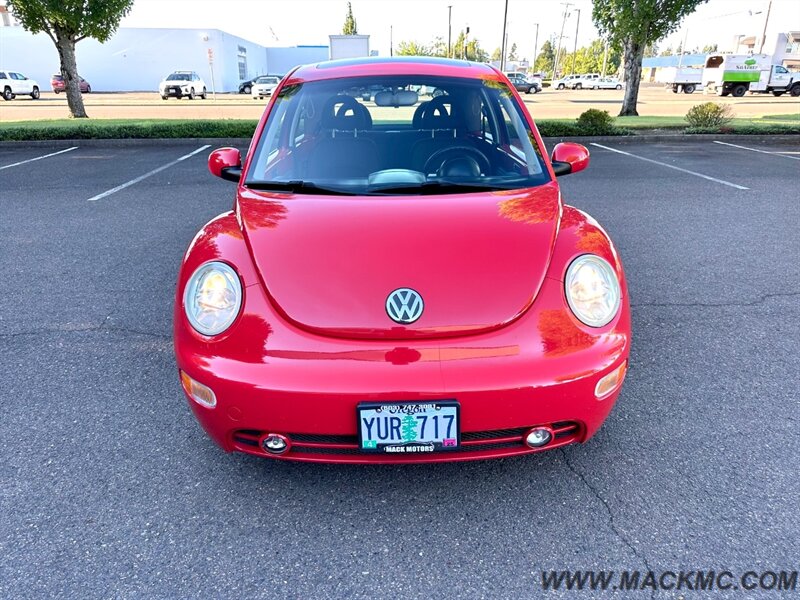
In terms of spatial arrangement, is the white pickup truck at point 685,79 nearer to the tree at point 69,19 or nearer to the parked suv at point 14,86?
the tree at point 69,19

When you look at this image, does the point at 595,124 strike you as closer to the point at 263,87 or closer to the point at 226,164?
the point at 226,164

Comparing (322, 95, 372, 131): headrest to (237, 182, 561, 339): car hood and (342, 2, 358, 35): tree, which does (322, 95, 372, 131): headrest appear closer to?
(237, 182, 561, 339): car hood

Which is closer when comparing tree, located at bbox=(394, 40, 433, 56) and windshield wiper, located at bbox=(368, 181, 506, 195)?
windshield wiper, located at bbox=(368, 181, 506, 195)

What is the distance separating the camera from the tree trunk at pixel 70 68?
14484 millimetres

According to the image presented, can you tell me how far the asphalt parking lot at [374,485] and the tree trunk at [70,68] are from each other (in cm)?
1369

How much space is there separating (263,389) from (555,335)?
0.96 meters

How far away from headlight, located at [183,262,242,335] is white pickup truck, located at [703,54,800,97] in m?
40.7

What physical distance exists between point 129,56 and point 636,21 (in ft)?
139

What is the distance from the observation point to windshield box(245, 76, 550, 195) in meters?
2.63

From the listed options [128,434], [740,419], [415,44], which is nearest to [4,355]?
[128,434]

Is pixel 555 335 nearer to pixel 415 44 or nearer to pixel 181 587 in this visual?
pixel 181 587

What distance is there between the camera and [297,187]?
2.57 meters

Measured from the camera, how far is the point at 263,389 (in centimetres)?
179

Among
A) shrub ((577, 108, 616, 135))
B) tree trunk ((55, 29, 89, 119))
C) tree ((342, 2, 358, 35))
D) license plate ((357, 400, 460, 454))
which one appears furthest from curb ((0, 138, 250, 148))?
tree ((342, 2, 358, 35))
